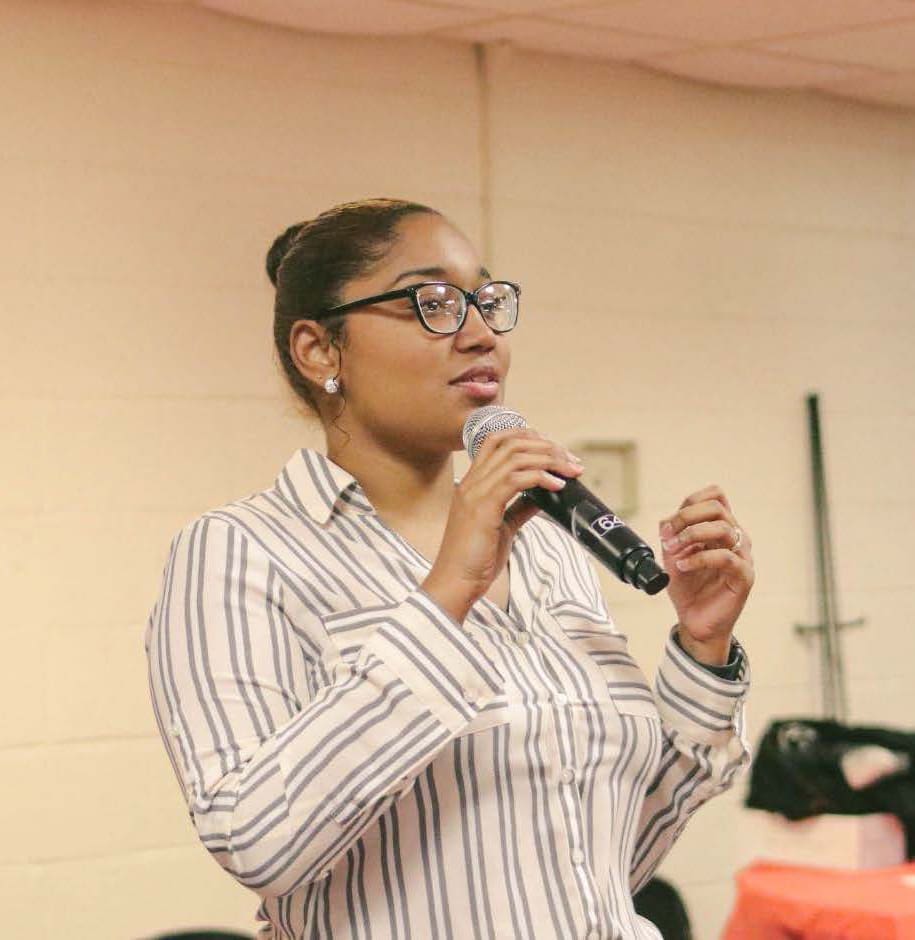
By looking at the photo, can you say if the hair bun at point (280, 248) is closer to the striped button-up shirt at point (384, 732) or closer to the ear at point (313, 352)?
the ear at point (313, 352)

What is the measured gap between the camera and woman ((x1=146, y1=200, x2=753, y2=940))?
120cm

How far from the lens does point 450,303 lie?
1.44 metres

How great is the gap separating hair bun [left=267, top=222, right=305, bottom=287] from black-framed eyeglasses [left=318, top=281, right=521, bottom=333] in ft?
0.69

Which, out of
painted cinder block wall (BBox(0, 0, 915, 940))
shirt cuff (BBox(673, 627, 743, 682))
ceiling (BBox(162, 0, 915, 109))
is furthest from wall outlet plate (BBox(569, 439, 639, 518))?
shirt cuff (BBox(673, 627, 743, 682))

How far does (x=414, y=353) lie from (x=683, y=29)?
2.25 m

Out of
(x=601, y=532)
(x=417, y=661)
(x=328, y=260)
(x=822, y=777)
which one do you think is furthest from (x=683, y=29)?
(x=417, y=661)

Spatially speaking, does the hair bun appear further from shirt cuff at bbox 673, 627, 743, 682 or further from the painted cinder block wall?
the painted cinder block wall

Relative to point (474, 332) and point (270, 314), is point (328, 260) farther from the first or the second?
point (270, 314)

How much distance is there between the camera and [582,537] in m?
1.28

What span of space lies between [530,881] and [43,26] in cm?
235

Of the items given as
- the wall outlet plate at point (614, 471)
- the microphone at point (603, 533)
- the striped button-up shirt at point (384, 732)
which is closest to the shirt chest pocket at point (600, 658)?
the striped button-up shirt at point (384, 732)

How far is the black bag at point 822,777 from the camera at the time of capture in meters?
2.42

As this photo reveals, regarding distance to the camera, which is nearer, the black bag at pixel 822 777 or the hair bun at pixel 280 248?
the hair bun at pixel 280 248

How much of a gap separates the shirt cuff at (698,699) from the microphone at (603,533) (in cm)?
24
